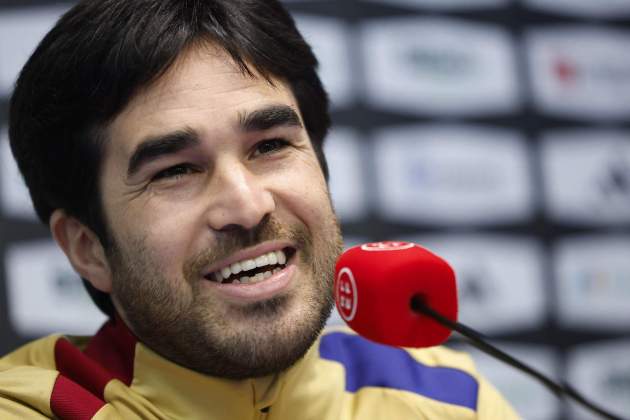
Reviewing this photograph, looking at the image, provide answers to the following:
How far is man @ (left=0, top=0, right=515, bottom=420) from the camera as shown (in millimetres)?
884

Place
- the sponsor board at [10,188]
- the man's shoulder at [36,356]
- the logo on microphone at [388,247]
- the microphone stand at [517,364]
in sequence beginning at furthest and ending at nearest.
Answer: the sponsor board at [10,188], the man's shoulder at [36,356], the logo on microphone at [388,247], the microphone stand at [517,364]

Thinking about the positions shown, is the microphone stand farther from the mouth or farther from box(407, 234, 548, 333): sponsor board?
box(407, 234, 548, 333): sponsor board

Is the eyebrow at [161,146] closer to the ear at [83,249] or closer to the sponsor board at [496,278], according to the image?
the ear at [83,249]

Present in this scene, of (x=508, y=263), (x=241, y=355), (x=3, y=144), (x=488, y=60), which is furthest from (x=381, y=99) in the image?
(x=241, y=355)

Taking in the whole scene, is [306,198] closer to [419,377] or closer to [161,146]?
[161,146]

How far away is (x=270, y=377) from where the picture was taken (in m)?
0.96

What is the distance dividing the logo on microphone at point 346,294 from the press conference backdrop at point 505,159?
1072 mm

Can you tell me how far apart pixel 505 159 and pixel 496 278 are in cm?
33

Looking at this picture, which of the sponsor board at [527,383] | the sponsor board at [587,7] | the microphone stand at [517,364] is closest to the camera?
the microphone stand at [517,364]

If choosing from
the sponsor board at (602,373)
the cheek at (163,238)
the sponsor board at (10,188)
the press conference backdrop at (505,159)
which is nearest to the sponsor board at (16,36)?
the sponsor board at (10,188)

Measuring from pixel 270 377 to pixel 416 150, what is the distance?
1.08 metres

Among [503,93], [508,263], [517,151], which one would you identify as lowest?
[508,263]

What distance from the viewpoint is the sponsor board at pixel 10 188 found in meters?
1.62

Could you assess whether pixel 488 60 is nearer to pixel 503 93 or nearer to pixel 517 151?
pixel 503 93
